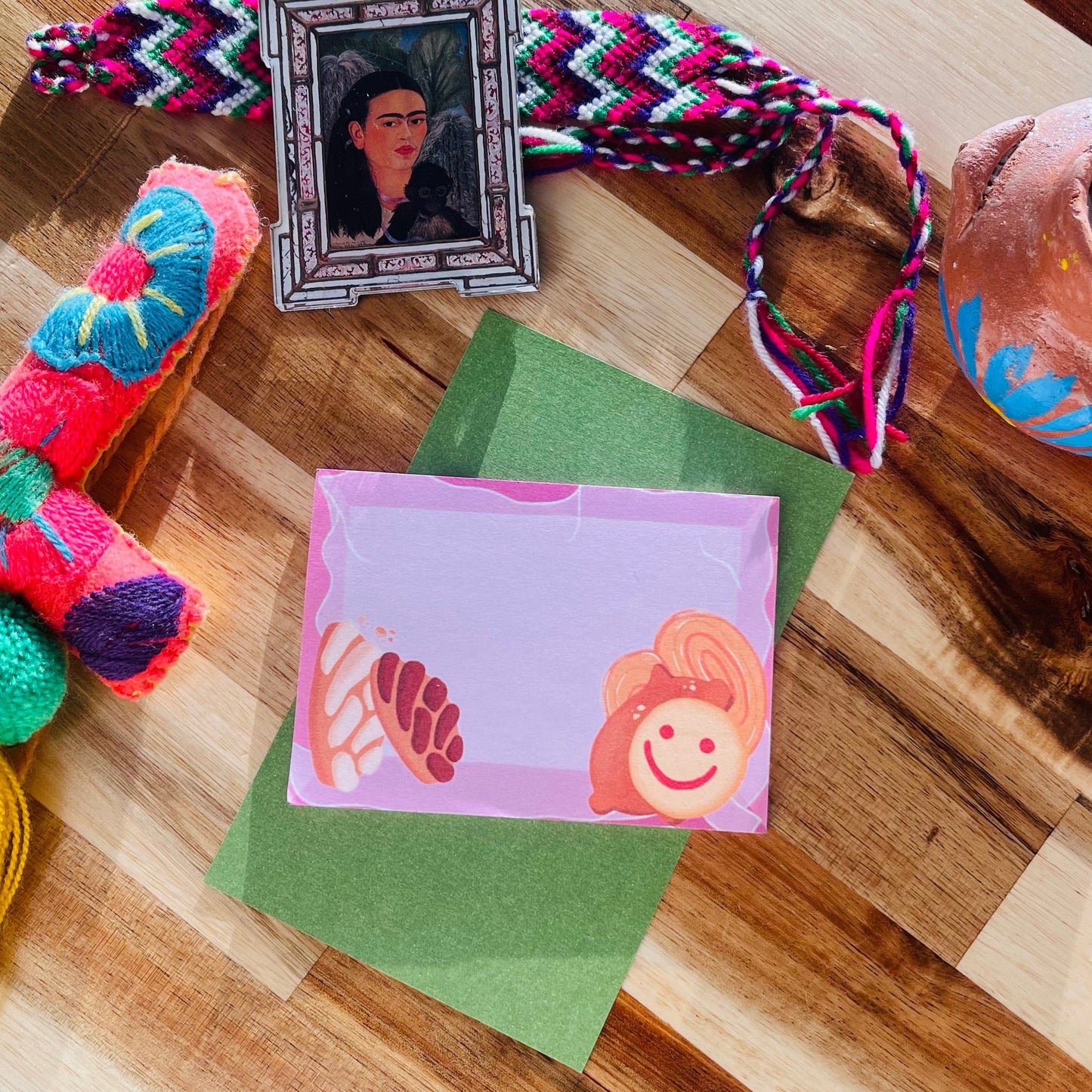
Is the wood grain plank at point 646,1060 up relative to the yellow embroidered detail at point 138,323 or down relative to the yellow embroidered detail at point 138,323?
down

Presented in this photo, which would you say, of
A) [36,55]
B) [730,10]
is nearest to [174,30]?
[36,55]

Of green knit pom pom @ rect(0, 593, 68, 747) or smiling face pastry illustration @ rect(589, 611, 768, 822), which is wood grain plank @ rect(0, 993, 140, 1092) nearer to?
green knit pom pom @ rect(0, 593, 68, 747)

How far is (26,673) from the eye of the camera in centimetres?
53

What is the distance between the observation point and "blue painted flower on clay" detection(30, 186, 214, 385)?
53cm

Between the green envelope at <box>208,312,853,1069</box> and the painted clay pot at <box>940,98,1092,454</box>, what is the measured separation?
0.48 ft

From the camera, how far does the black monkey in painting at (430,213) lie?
0.56m

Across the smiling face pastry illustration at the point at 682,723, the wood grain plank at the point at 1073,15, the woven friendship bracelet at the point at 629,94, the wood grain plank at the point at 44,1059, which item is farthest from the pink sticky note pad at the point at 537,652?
the wood grain plank at the point at 1073,15

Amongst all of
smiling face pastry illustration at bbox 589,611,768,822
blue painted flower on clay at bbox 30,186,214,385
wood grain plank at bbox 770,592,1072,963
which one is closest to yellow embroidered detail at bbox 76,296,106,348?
blue painted flower on clay at bbox 30,186,214,385

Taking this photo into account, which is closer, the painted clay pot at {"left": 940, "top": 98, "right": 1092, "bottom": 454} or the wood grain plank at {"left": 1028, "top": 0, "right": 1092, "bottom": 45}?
the painted clay pot at {"left": 940, "top": 98, "right": 1092, "bottom": 454}

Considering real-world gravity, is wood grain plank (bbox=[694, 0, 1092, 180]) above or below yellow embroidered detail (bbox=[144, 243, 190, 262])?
above

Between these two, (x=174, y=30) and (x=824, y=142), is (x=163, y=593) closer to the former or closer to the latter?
(x=174, y=30)

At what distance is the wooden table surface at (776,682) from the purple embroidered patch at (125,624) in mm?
41

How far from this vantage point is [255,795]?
586mm

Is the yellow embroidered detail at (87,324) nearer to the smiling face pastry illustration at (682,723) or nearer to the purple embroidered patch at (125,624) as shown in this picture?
the purple embroidered patch at (125,624)
